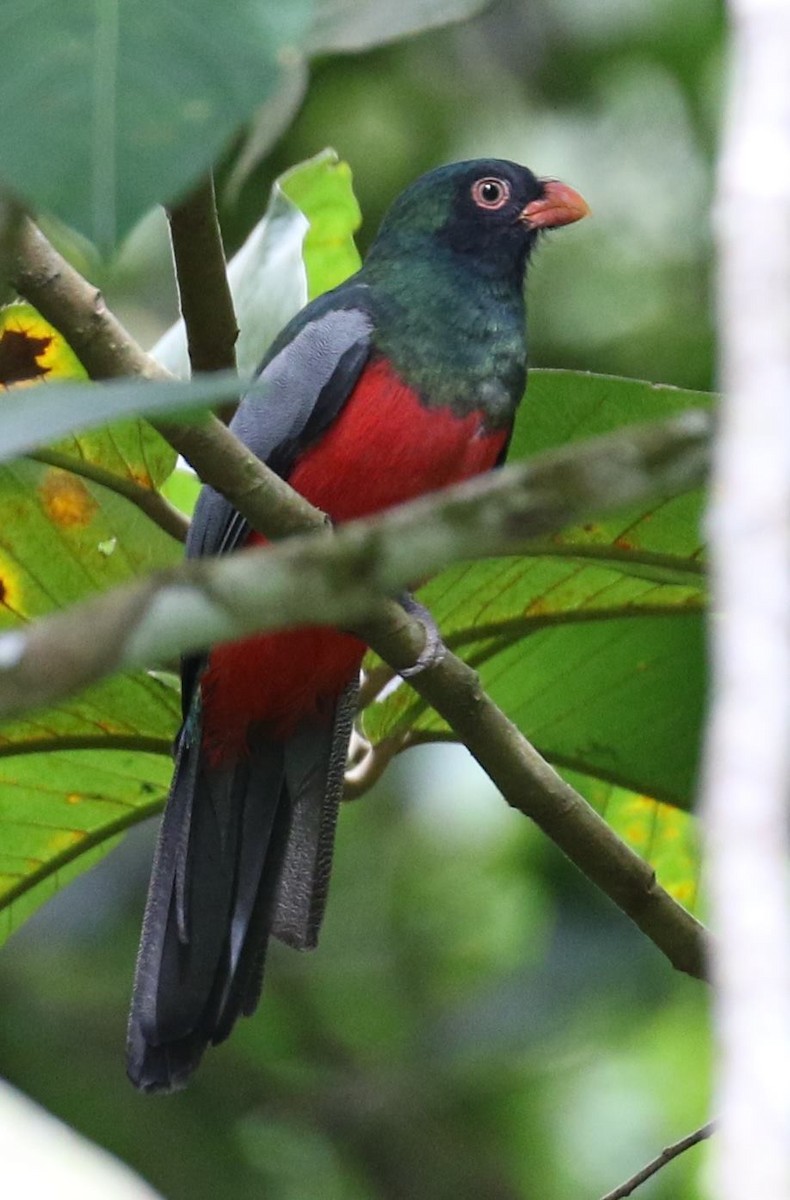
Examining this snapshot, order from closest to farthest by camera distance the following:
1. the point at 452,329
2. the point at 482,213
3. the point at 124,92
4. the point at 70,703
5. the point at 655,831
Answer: the point at 124,92 < the point at 70,703 < the point at 655,831 < the point at 452,329 < the point at 482,213

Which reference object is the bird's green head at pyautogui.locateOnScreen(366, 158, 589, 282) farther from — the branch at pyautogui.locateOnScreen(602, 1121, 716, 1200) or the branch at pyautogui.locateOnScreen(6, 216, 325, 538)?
the branch at pyautogui.locateOnScreen(602, 1121, 716, 1200)

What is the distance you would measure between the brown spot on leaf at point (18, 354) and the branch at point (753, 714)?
2430 millimetres

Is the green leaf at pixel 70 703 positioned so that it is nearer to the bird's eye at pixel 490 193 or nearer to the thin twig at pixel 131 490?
the thin twig at pixel 131 490

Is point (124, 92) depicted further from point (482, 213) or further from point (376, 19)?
point (482, 213)

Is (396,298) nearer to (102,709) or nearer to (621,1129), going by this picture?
(102,709)

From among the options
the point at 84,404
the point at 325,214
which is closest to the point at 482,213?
the point at 325,214

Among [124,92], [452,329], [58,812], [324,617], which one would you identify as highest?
[452,329]

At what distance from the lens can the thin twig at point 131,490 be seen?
321cm

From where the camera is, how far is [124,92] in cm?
184

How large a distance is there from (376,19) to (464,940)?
2.72m

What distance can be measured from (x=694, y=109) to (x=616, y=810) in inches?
104

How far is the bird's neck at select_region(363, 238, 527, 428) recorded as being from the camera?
12.8 ft

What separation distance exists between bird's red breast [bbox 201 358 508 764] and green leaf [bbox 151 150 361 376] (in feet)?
0.81

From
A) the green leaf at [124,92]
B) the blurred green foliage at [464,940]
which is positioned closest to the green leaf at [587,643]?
the green leaf at [124,92]
